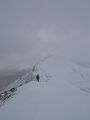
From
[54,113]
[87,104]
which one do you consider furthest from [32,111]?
[87,104]

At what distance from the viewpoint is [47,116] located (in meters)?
18.9

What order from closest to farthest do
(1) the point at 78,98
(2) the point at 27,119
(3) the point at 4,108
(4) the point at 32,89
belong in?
1. (2) the point at 27,119
2. (3) the point at 4,108
3. (1) the point at 78,98
4. (4) the point at 32,89

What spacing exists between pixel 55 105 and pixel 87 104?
5.29m

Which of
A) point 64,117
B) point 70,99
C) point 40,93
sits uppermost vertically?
point 40,93

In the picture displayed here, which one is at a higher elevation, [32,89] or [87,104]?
[32,89]

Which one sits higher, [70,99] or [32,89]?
[32,89]

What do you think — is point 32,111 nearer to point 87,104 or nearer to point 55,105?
point 55,105

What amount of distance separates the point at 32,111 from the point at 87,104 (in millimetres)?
8750

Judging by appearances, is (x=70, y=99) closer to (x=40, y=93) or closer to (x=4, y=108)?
(x=40, y=93)

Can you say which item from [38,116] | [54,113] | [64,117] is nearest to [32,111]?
[38,116]

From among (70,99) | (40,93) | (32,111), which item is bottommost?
(32,111)

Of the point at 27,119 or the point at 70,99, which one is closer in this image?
the point at 27,119

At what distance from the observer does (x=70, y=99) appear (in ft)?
79.6

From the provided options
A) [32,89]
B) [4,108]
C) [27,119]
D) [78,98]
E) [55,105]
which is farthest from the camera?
[32,89]
